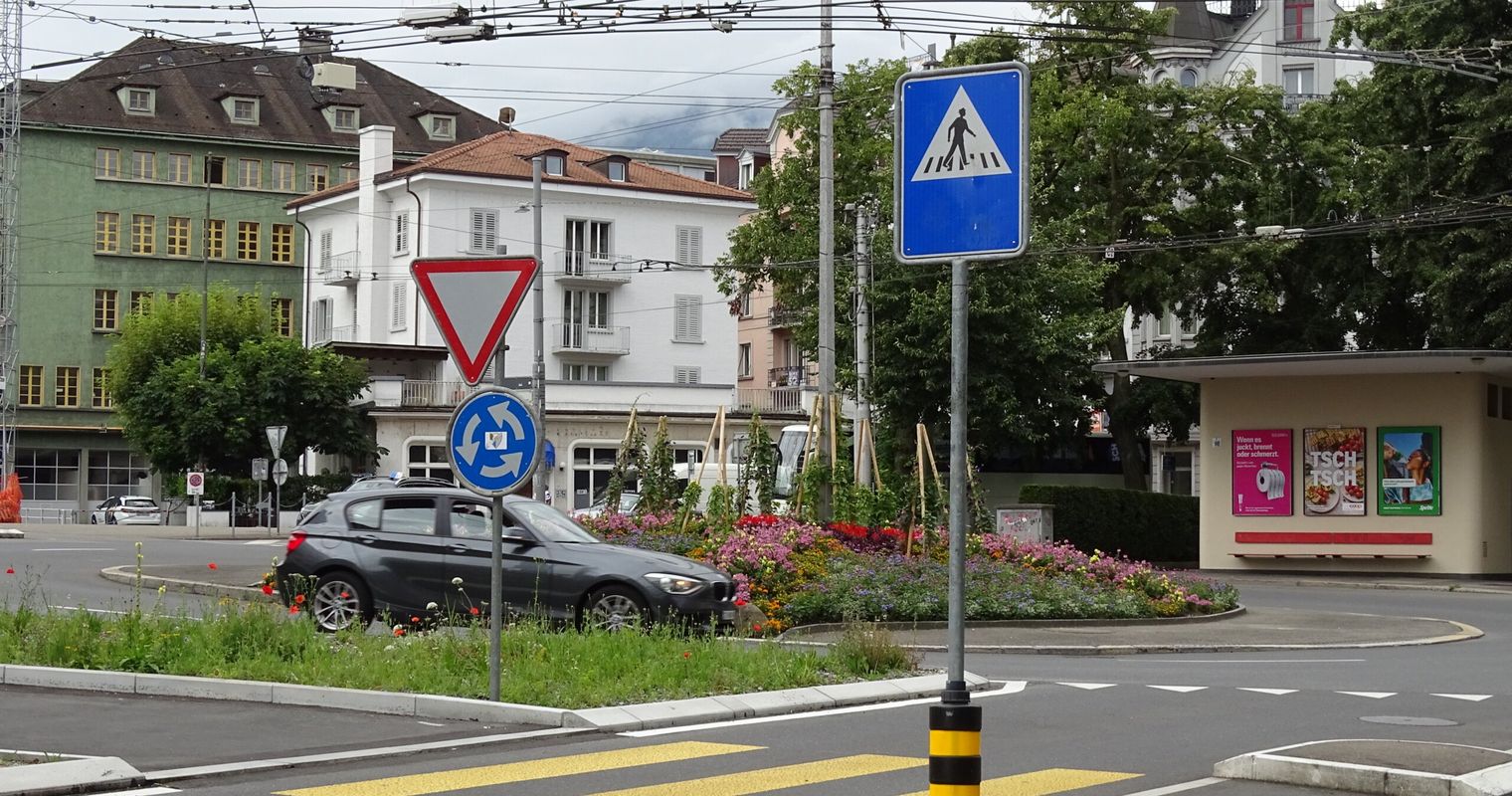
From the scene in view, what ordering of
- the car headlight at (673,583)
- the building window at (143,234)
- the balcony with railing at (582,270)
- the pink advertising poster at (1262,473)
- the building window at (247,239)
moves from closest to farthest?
the car headlight at (673,583), the pink advertising poster at (1262,473), the balcony with railing at (582,270), the building window at (143,234), the building window at (247,239)

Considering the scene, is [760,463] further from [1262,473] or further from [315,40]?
[1262,473]

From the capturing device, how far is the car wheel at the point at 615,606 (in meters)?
18.4

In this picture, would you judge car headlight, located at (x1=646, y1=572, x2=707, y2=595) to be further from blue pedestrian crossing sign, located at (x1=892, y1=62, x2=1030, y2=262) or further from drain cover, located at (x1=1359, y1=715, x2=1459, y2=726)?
blue pedestrian crossing sign, located at (x1=892, y1=62, x2=1030, y2=262)

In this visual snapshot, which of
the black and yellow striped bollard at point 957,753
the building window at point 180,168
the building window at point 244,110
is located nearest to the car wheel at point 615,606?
the black and yellow striped bollard at point 957,753

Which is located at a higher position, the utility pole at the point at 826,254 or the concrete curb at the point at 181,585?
the utility pole at the point at 826,254

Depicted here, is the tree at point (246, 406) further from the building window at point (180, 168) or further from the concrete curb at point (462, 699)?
the concrete curb at point (462, 699)

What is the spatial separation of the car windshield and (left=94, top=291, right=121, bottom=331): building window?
230ft

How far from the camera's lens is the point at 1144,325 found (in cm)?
8475

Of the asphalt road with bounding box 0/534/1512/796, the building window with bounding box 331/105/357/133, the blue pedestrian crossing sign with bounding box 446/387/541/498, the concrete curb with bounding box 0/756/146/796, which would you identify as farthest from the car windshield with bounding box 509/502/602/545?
the building window with bounding box 331/105/357/133

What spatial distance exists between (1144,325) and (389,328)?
107 feet

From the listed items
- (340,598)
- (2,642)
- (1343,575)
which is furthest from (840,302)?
(2,642)

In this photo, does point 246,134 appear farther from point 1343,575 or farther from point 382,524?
point 382,524

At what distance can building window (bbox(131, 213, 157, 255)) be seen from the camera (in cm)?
8556

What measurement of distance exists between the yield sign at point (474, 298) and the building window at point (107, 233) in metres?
77.4
